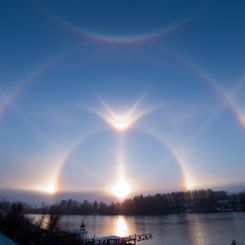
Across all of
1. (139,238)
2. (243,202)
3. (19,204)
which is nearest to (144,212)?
(243,202)

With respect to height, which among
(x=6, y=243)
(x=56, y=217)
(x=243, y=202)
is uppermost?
(x=243, y=202)

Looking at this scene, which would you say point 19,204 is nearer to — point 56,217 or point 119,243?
point 56,217

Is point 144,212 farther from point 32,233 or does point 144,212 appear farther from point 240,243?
point 32,233

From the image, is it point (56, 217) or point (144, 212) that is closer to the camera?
point (56, 217)

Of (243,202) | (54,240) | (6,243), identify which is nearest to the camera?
(6,243)

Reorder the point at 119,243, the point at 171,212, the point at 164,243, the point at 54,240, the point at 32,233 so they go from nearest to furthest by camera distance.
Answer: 1. the point at 32,233
2. the point at 54,240
3. the point at 119,243
4. the point at 164,243
5. the point at 171,212

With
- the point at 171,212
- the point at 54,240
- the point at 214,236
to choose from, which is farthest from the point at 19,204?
the point at 171,212

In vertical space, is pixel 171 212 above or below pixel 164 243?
above

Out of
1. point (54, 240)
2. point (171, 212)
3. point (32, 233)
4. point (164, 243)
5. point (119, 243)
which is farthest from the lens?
point (171, 212)

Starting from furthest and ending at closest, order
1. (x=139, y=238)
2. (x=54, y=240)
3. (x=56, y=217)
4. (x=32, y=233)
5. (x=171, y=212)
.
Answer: (x=171, y=212) < (x=139, y=238) < (x=56, y=217) < (x=54, y=240) < (x=32, y=233)

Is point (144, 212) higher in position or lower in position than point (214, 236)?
higher
